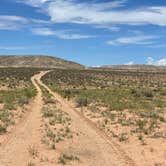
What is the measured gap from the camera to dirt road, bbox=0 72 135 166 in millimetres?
12641

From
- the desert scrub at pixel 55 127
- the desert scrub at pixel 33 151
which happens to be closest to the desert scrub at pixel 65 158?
the desert scrub at pixel 33 151

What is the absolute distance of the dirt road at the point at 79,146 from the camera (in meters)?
12.6

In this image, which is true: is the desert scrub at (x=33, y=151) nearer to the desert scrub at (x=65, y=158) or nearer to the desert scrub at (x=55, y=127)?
the desert scrub at (x=55, y=127)

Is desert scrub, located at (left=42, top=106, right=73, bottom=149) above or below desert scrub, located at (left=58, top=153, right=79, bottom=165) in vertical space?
above

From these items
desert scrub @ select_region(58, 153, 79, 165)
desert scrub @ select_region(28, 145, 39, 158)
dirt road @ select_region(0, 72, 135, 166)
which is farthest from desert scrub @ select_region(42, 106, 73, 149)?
desert scrub @ select_region(58, 153, 79, 165)

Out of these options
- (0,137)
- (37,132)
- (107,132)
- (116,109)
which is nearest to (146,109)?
(116,109)

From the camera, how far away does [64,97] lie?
34.5 m

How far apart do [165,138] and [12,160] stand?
741 centimetres

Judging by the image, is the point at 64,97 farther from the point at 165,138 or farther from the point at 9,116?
the point at 165,138

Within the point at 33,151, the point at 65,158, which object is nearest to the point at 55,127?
the point at 33,151

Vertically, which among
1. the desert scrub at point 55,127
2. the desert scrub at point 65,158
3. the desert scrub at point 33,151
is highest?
the desert scrub at point 55,127

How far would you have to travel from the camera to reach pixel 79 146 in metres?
14.9

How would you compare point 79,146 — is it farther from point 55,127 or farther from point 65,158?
point 55,127

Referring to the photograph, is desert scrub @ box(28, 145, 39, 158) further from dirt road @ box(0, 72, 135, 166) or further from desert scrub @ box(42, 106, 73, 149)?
desert scrub @ box(42, 106, 73, 149)
